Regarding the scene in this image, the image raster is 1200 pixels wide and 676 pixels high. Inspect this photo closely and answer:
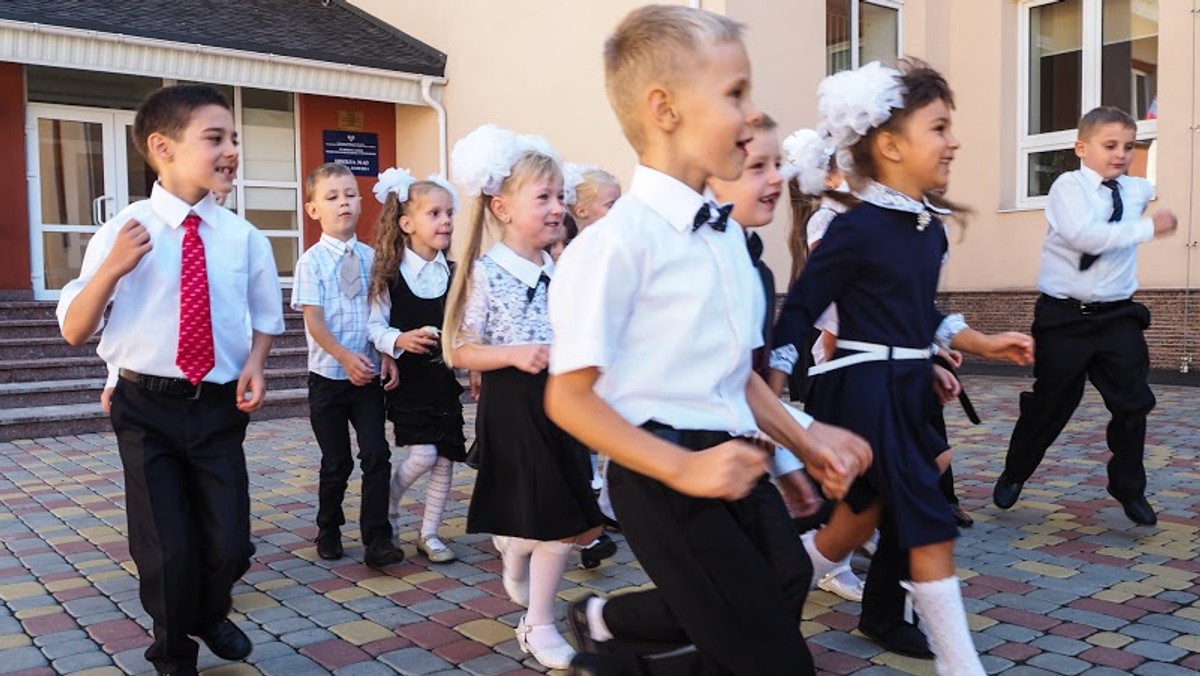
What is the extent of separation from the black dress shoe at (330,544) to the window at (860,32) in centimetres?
939

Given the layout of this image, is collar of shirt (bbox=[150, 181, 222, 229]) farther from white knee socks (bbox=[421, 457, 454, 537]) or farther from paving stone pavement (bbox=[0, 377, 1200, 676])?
white knee socks (bbox=[421, 457, 454, 537])

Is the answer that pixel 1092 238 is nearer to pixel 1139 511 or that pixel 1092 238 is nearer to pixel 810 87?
pixel 1139 511

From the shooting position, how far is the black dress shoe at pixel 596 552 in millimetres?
4594

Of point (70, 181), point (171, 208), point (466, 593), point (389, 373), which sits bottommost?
point (466, 593)

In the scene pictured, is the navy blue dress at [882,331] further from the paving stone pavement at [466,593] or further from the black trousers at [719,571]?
the black trousers at [719,571]

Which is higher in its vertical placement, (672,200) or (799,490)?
(672,200)

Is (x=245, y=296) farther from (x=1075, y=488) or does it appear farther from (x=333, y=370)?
(x=1075, y=488)

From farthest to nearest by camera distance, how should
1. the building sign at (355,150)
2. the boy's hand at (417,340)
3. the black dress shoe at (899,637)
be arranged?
the building sign at (355,150)
the boy's hand at (417,340)
the black dress shoe at (899,637)

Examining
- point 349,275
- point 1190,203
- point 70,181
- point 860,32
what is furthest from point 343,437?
point 860,32

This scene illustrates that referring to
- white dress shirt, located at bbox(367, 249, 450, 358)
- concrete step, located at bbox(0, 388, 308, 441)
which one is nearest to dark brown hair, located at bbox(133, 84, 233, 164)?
white dress shirt, located at bbox(367, 249, 450, 358)

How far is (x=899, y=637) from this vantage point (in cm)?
348

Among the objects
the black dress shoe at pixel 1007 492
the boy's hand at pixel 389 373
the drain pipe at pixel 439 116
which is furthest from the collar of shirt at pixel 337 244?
the drain pipe at pixel 439 116

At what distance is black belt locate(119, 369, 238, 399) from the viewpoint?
126 inches

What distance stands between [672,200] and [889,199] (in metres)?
1.27
